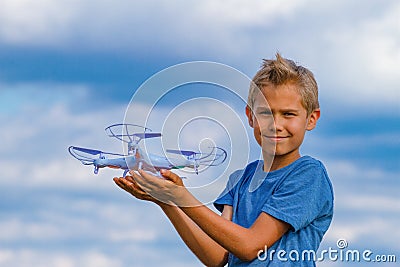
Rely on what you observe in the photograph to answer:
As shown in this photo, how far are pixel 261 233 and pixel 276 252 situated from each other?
112 millimetres

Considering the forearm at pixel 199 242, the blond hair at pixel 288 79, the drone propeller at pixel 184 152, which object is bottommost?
the forearm at pixel 199 242

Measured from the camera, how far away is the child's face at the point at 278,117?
3.20 m

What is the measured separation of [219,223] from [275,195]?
0.33 m

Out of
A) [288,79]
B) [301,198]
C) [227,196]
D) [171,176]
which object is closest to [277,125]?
[288,79]

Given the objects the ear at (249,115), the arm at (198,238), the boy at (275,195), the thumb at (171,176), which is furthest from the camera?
the arm at (198,238)

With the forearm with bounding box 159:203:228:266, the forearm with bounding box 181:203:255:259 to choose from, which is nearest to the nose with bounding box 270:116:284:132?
the forearm with bounding box 181:203:255:259

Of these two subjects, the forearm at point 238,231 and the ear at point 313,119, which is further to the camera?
the ear at point 313,119

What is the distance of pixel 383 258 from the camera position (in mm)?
4016

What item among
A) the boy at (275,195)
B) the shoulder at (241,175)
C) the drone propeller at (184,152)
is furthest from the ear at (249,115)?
the drone propeller at (184,152)

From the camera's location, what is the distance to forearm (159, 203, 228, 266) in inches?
132

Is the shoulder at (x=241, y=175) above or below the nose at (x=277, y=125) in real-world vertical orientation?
below

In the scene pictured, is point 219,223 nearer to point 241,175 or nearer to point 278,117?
point 241,175

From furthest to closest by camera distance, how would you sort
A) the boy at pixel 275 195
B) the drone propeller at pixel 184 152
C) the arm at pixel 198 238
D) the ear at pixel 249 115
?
the arm at pixel 198 238 < the ear at pixel 249 115 < the boy at pixel 275 195 < the drone propeller at pixel 184 152

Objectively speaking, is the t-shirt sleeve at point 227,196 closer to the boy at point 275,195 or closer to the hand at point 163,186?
the boy at point 275,195
